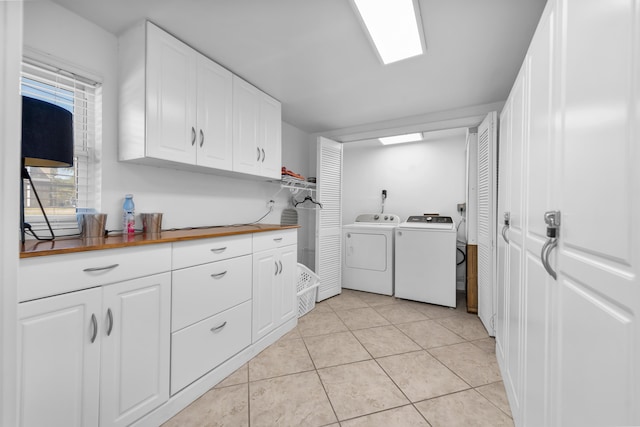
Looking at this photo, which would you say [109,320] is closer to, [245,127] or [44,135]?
[44,135]

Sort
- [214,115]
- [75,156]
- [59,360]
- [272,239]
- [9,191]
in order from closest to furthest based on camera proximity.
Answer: [9,191], [59,360], [75,156], [214,115], [272,239]

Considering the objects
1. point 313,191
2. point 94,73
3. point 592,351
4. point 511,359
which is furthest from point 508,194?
point 94,73

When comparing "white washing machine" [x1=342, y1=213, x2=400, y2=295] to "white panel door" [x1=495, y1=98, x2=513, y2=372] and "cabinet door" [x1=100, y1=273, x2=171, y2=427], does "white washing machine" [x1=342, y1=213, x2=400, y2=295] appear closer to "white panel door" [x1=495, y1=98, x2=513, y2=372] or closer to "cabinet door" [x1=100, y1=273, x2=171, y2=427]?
"white panel door" [x1=495, y1=98, x2=513, y2=372]

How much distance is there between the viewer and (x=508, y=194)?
5.40ft

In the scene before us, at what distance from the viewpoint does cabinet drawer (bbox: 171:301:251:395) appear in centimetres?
147

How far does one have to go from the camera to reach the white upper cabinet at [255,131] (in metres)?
2.18

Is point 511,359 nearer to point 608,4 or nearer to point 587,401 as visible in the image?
point 587,401

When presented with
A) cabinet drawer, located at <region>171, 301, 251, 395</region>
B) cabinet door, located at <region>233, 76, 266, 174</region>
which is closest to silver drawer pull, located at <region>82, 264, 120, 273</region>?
cabinet drawer, located at <region>171, 301, 251, 395</region>

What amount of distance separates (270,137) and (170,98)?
0.99 meters

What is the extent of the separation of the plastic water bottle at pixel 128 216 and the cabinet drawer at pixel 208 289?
510mm

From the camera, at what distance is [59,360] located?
3.36 ft

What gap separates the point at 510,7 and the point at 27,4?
2.58 metres

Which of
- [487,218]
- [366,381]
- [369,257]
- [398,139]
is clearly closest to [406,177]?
[398,139]

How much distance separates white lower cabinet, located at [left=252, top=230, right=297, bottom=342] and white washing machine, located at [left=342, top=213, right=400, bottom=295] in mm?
1322
